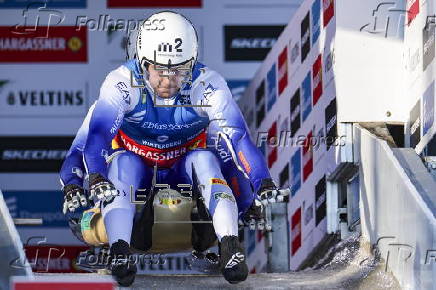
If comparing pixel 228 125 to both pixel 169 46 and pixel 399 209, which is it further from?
pixel 399 209

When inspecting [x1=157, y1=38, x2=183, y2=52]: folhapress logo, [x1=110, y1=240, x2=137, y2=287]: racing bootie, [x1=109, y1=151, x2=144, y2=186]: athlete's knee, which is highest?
[x1=157, y1=38, x2=183, y2=52]: folhapress logo

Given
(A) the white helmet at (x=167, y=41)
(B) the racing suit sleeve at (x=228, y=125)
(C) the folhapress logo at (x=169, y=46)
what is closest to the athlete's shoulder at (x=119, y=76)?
(A) the white helmet at (x=167, y=41)

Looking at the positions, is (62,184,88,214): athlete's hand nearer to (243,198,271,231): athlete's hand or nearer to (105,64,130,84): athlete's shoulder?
(105,64,130,84): athlete's shoulder

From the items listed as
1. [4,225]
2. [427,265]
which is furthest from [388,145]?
[4,225]

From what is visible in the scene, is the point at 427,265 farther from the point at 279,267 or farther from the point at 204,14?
the point at 204,14

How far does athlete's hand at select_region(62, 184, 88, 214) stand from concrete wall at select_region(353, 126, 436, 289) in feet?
5.72

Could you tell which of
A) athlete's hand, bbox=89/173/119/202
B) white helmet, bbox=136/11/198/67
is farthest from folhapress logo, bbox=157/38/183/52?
athlete's hand, bbox=89/173/119/202

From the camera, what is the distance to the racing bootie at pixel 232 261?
959cm

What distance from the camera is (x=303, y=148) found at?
41.3 ft

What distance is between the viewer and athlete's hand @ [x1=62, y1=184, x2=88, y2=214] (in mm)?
10211

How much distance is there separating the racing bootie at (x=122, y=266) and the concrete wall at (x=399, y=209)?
1.47 m

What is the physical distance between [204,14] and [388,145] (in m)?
6.43

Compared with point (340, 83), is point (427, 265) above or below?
below

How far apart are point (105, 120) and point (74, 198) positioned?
0.50 metres
